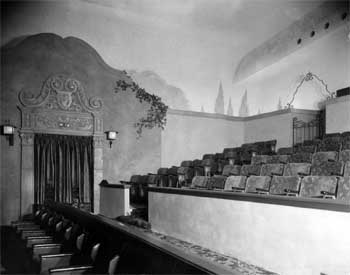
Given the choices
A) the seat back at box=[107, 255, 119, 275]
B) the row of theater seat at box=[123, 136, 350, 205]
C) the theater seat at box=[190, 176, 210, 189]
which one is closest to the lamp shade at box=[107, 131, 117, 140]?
the row of theater seat at box=[123, 136, 350, 205]

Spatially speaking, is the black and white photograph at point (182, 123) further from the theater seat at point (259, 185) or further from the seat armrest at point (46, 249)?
the seat armrest at point (46, 249)

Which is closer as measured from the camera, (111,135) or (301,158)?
(301,158)

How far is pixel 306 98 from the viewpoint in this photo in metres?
7.13

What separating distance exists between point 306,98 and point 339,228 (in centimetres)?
533

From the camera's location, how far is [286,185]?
322cm

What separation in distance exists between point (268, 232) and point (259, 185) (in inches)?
31.4

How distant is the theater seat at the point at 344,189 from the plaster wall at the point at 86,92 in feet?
14.3

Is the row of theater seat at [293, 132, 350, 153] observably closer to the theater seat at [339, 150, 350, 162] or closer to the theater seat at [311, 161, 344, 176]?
the theater seat at [339, 150, 350, 162]

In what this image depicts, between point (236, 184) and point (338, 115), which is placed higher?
point (338, 115)

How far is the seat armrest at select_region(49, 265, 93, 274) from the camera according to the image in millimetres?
1596

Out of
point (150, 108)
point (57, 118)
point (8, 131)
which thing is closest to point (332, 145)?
point (150, 108)

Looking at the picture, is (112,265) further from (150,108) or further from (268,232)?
(150,108)

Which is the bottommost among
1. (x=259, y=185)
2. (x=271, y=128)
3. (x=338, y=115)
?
(x=259, y=185)

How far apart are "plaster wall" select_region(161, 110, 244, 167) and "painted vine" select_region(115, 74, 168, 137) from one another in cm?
20
